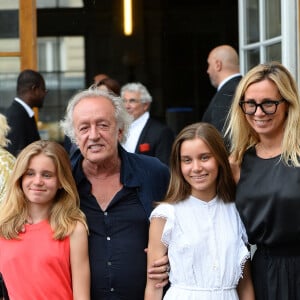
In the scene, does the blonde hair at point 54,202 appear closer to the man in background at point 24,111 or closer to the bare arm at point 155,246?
the bare arm at point 155,246

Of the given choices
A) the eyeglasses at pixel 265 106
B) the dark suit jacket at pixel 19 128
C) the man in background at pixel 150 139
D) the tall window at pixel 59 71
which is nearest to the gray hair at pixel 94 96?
the eyeglasses at pixel 265 106

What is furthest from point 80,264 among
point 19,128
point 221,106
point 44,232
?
point 19,128

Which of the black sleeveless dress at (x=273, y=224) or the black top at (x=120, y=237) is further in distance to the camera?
the black top at (x=120, y=237)

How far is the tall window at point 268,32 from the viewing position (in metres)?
4.78

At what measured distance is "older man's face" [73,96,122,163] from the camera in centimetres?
307

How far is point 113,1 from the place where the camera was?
1178cm

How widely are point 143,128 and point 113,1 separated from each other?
19.4 ft

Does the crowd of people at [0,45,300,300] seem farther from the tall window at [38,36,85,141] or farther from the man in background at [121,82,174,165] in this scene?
the tall window at [38,36,85,141]

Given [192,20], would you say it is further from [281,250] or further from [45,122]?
[281,250]

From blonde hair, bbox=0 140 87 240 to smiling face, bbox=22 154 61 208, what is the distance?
2 cm

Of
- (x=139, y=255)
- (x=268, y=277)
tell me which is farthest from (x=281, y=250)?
(x=139, y=255)

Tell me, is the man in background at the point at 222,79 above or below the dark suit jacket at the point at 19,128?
above

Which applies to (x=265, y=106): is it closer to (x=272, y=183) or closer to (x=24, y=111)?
(x=272, y=183)

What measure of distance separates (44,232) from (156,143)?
313 cm
